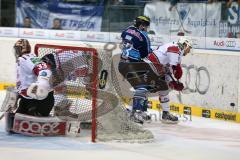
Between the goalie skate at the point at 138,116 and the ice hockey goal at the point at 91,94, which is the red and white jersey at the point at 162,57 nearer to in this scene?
the goalie skate at the point at 138,116

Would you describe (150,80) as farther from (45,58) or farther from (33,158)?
(33,158)

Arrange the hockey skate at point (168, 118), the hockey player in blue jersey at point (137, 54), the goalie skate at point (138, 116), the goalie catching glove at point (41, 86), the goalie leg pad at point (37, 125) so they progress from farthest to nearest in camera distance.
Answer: the hockey skate at point (168, 118) → the hockey player in blue jersey at point (137, 54) → the goalie skate at point (138, 116) → the goalie leg pad at point (37, 125) → the goalie catching glove at point (41, 86)

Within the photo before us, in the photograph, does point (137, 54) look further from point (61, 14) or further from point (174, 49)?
point (61, 14)

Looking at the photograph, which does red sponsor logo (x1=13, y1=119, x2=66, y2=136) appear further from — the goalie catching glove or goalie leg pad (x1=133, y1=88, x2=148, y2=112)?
goalie leg pad (x1=133, y1=88, x2=148, y2=112)

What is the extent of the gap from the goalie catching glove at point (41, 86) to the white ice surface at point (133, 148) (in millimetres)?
535

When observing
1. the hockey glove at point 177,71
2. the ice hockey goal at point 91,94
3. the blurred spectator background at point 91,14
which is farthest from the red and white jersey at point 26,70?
the blurred spectator background at point 91,14

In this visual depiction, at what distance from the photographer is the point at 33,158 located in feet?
21.5

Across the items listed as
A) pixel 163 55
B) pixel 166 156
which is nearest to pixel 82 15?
pixel 163 55

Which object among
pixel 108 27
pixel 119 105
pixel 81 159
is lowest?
pixel 81 159

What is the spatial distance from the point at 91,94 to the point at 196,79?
10.8 ft

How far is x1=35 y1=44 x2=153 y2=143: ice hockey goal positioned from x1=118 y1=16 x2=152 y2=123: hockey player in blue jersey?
0.93 meters

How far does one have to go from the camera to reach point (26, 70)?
7.62m

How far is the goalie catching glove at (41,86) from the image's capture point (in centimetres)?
729

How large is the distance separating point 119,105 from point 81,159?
1.49 m
